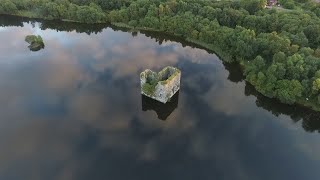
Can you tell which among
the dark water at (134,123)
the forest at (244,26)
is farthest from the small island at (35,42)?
the forest at (244,26)

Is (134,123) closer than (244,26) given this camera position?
Yes

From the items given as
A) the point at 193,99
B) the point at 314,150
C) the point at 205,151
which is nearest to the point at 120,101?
the point at 193,99

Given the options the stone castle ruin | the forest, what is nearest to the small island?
the forest

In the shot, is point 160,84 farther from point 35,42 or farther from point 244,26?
point 35,42

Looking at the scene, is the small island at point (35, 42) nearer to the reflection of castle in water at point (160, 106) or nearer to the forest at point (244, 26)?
the forest at point (244, 26)

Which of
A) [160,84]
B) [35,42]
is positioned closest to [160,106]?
[160,84]

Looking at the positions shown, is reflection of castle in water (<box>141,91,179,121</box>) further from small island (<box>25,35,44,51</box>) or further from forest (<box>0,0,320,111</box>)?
small island (<box>25,35,44,51</box>)
